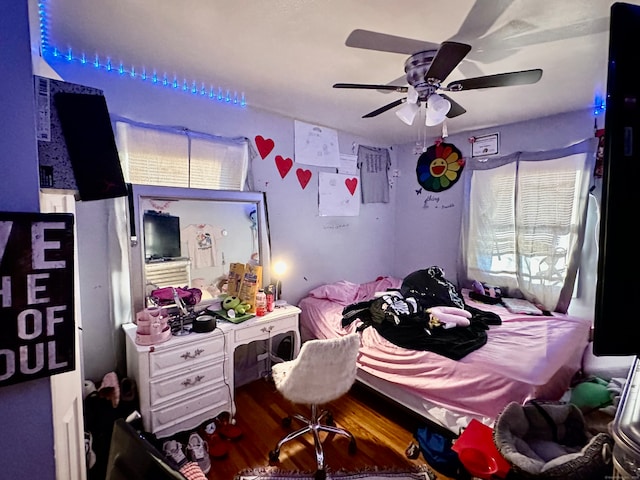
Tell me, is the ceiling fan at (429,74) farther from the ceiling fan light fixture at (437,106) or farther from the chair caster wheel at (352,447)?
the chair caster wheel at (352,447)

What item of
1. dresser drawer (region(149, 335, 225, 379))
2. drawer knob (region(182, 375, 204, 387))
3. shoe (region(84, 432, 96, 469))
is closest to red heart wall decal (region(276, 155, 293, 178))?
dresser drawer (region(149, 335, 225, 379))

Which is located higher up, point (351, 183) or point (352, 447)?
point (351, 183)

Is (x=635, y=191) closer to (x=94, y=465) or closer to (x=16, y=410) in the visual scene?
(x=16, y=410)

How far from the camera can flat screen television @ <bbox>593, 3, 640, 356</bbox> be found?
0.60 meters

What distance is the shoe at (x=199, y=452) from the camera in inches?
68.7

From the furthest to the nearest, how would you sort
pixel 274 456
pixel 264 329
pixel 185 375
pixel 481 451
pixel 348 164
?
pixel 348 164 < pixel 264 329 < pixel 185 375 < pixel 274 456 < pixel 481 451

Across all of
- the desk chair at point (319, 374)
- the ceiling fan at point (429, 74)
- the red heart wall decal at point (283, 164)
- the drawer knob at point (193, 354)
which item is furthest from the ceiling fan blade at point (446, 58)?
the drawer knob at point (193, 354)

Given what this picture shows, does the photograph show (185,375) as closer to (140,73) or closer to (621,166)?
(140,73)

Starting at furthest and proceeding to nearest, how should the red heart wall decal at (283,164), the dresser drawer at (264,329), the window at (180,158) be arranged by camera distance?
the red heart wall decal at (283,164) → the dresser drawer at (264,329) → the window at (180,158)

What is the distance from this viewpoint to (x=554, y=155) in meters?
2.74

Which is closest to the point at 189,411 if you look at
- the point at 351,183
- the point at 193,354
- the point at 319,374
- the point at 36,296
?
the point at 193,354

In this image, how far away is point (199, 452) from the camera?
178 cm

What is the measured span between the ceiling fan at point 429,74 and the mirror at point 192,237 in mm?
1300

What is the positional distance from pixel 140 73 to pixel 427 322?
2.63 meters
